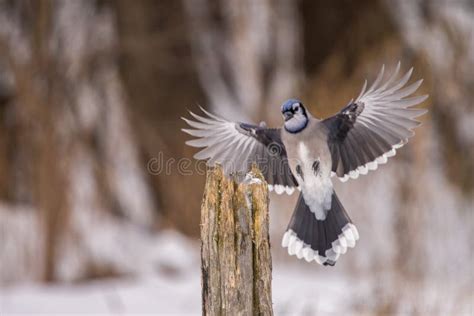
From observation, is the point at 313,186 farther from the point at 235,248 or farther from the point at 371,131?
the point at 235,248

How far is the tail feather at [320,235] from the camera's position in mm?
3406

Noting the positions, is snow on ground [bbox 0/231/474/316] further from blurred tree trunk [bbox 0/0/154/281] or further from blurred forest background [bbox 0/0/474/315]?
blurred tree trunk [bbox 0/0/154/281]

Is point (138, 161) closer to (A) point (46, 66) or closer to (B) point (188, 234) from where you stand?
(B) point (188, 234)

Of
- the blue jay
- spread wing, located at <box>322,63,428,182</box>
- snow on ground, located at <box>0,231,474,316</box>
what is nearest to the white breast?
the blue jay

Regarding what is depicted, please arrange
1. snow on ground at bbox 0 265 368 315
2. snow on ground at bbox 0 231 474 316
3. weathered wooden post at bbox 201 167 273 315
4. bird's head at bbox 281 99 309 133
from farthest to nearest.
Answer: snow on ground at bbox 0 265 368 315, snow on ground at bbox 0 231 474 316, bird's head at bbox 281 99 309 133, weathered wooden post at bbox 201 167 273 315

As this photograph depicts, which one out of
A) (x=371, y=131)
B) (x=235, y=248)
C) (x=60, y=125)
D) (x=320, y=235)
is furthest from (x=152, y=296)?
(x=235, y=248)

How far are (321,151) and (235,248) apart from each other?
2.19 feet

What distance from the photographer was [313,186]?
3430 mm

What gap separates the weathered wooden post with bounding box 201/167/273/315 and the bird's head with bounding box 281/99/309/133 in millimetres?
398

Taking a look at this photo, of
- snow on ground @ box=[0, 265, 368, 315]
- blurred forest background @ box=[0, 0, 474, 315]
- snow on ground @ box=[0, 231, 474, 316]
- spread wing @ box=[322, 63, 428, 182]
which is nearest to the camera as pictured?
spread wing @ box=[322, 63, 428, 182]

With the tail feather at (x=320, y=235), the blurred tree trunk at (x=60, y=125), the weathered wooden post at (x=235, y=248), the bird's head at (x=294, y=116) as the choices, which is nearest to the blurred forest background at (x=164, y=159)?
the blurred tree trunk at (x=60, y=125)

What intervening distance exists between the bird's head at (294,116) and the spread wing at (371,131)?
263mm

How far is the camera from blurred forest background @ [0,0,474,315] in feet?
22.0

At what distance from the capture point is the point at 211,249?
296 centimetres
